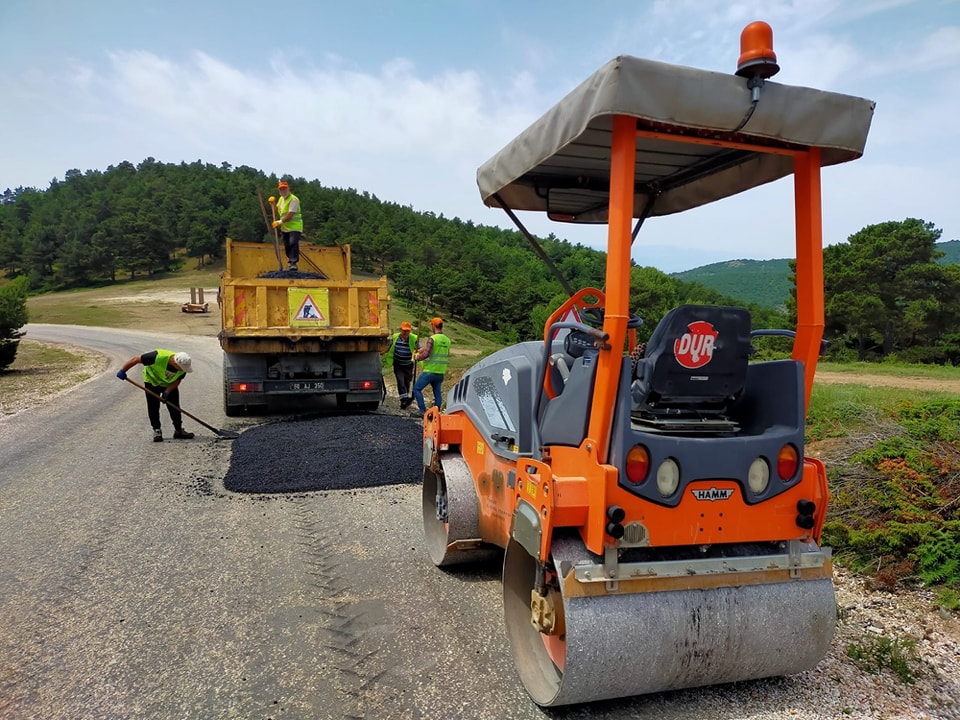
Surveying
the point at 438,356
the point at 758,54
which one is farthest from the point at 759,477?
the point at 438,356

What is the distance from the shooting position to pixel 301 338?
30.1 ft

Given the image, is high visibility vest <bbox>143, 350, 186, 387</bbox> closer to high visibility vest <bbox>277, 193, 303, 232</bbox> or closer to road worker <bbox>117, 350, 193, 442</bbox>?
road worker <bbox>117, 350, 193, 442</bbox>

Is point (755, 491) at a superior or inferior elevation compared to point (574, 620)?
superior

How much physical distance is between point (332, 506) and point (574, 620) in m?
3.59

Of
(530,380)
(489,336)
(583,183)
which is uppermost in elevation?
(583,183)

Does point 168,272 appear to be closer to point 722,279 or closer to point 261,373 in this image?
point 722,279

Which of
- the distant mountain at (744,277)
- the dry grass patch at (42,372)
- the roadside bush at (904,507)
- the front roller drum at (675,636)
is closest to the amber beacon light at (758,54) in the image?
the front roller drum at (675,636)

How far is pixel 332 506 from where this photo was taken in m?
5.59

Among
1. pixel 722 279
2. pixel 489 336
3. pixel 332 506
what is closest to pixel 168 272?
pixel 489 336

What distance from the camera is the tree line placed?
70.2 feet

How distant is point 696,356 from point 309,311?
288 inches

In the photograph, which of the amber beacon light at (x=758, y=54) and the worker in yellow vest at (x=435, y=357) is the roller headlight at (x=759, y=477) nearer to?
the amber beacon light at (x=758, y=54)

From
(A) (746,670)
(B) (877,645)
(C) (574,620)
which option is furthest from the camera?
(B) (877,645)

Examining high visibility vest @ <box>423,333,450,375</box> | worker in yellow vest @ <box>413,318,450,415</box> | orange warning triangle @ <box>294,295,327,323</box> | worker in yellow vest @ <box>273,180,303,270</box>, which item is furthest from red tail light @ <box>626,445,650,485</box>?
worker in yellow vest @ <box>273,180,303,270</box>
